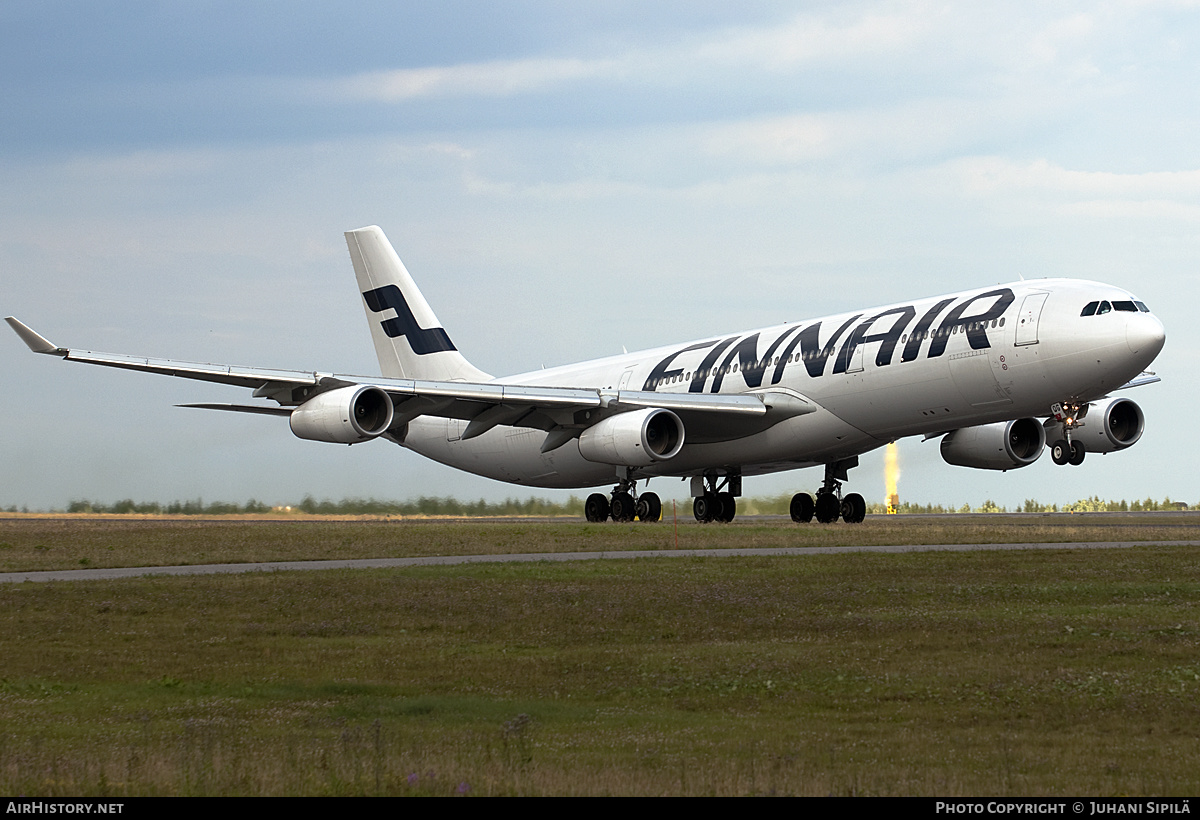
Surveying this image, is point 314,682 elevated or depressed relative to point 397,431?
depressed

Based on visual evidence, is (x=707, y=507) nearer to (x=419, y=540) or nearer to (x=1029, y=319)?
(x=419, y=540)

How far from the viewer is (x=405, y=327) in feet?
170

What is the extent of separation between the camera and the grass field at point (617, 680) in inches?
373

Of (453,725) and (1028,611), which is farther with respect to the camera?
(1028,611)

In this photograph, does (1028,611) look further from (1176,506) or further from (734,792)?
(1176,506)

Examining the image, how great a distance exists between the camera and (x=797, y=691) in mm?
13047

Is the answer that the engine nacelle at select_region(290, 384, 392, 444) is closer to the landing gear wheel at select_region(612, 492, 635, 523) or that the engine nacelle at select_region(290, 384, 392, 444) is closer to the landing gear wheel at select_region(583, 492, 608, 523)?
the landing gear wheel at select_region(612, 492, 635, 523)

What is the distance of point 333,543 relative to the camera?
3200 cm

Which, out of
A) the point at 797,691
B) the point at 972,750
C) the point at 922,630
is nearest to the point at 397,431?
the point at 922,630

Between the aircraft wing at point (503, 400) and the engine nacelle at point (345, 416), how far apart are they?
2.33 feet

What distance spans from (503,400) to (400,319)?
15.0 metres

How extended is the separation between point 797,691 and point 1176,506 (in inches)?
2690

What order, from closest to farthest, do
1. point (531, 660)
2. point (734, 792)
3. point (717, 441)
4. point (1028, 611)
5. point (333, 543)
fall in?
point (734, 792) → point (531, 660) → point (1028, 611) → point (333, 543) → point (717, 441)

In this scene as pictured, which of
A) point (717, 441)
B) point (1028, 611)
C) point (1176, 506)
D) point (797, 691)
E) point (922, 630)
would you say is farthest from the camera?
point (1176, 506)
